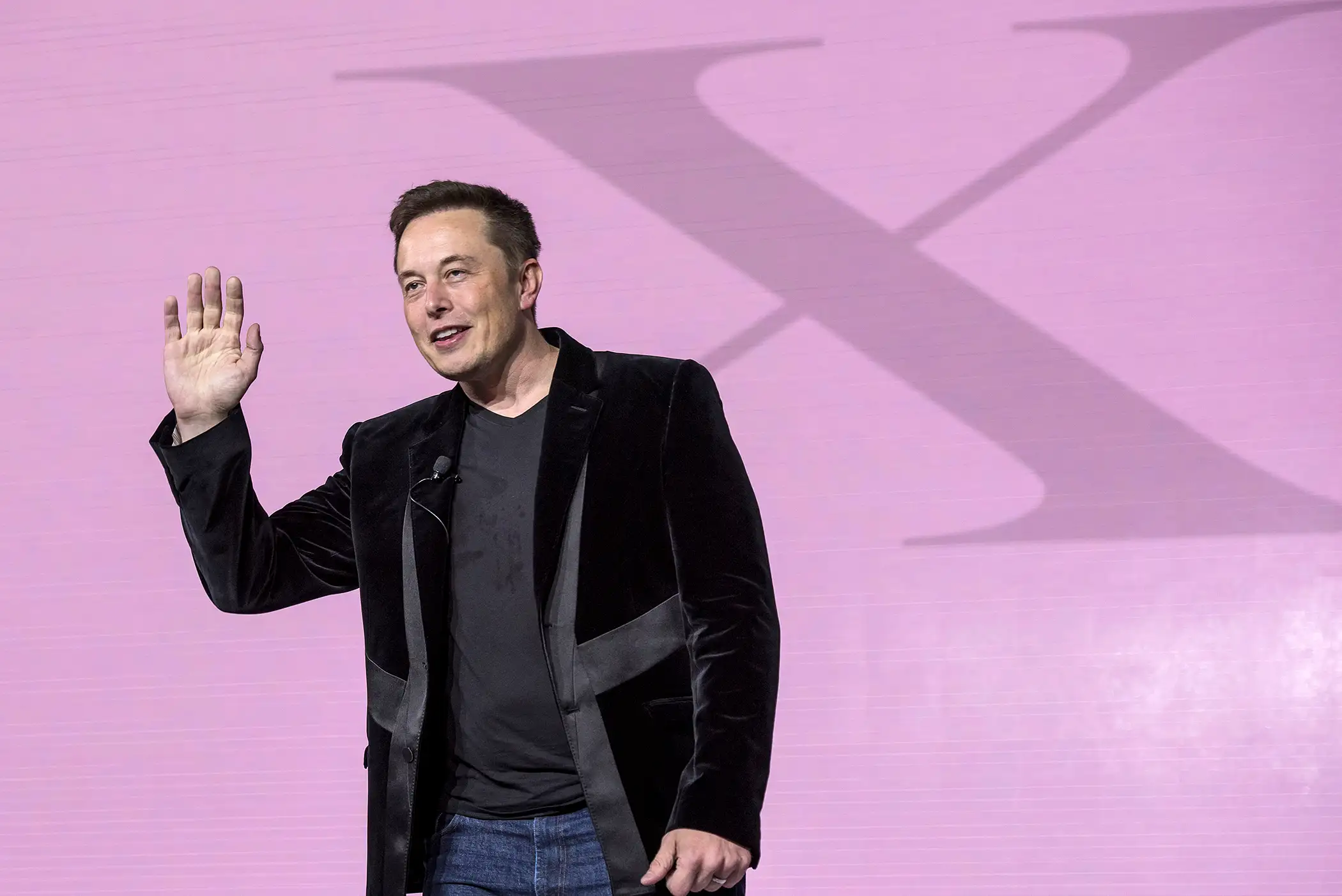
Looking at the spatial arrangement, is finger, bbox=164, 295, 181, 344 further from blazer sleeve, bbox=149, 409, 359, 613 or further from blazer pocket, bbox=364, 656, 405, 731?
blazer pocket, bbox=364, 656, 405, 731

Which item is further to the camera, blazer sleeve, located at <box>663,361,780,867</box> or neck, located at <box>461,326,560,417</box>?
neck, located at <box>461,326,560,417</box>

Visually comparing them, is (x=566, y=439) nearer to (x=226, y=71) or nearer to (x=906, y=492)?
(x=906, y=492)

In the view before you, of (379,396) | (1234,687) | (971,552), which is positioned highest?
(379,396)

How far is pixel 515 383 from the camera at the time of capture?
1.74 meters

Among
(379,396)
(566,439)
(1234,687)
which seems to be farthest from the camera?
(379,396)

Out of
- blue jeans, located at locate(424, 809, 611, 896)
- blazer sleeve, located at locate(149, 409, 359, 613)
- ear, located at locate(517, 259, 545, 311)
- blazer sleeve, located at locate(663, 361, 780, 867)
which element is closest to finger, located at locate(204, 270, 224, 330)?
blazer sleeve, located at locate(149, 409, 359, 613)

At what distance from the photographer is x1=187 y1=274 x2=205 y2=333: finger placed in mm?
1735

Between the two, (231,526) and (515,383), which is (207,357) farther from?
(515,383)

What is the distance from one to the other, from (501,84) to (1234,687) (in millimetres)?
2055

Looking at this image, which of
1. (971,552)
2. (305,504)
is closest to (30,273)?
(305,504)

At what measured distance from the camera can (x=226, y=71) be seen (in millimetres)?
3162

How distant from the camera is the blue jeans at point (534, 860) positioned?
59.6 inches

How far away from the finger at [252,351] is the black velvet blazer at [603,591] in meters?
0.06

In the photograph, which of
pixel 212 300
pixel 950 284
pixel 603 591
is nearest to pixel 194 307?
pixel 212 300
